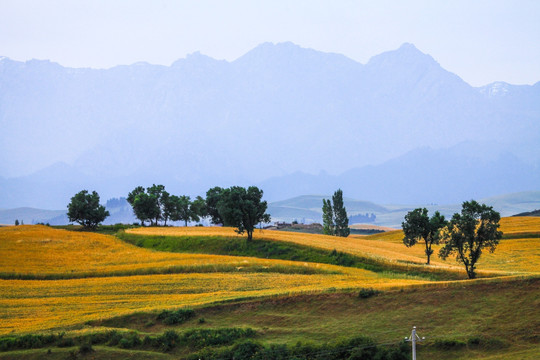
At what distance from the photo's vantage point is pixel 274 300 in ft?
176

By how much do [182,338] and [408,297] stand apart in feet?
64.4

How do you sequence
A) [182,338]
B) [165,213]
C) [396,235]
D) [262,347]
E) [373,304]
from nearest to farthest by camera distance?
[262,347], [182,338], [373,304], [396,235], [165,213]

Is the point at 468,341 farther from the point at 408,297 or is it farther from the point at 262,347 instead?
the point at 262,347

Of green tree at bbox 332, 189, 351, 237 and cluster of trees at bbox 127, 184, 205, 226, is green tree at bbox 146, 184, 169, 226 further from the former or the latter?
green tree at bbox 332, 189, 351, 237

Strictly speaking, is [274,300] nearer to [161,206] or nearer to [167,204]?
[167,204]

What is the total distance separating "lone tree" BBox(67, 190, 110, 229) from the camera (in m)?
141

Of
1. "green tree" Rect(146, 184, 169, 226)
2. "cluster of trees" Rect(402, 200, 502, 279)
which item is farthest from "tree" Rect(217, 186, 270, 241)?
"green tree" Rect(146, 184, 169, 226)

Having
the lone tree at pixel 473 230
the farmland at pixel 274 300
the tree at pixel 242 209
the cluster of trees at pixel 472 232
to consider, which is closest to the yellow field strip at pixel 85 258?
the farmland at pixel 274 300

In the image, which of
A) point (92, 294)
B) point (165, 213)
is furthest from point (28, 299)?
point (165, 213)

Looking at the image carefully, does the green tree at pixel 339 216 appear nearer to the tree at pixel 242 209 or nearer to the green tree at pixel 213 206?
the green tree at pixel 213 206

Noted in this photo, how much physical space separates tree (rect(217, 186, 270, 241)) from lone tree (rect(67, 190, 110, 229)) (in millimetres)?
53639

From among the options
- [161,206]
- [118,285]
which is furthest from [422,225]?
[161,206]

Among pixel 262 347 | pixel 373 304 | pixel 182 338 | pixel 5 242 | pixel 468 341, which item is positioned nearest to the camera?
pixel 468 341

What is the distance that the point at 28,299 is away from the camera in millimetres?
59031
